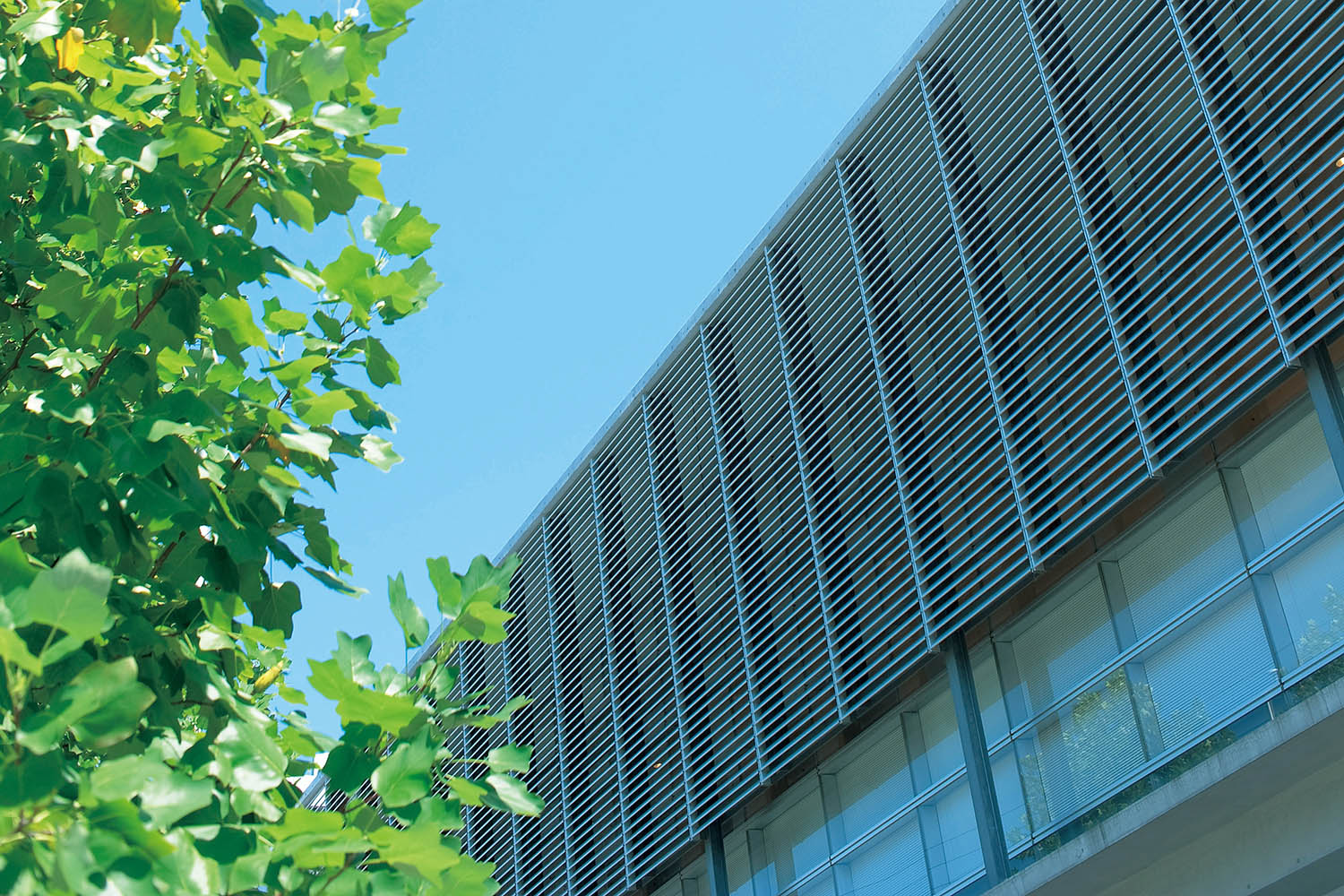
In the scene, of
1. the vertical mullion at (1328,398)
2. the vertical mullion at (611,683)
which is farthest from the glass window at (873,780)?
the vertical mullion at (1328,398)

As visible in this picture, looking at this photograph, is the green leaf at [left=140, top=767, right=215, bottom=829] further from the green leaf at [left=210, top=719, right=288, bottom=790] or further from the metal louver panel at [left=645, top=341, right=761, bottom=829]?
the metal louver panel at [left=645, top=341, right=761, bottom=829]

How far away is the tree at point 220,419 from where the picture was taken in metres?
2.79

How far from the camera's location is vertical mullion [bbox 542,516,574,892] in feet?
→ 68.0

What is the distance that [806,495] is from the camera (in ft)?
54.3

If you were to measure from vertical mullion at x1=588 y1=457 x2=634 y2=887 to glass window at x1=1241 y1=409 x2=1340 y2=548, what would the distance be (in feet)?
34.2

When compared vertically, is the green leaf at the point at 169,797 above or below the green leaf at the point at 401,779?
below

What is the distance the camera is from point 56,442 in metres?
3.17

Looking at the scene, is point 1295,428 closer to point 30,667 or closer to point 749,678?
point 749,678

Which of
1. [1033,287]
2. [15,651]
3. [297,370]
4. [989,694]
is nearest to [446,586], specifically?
[297,370]

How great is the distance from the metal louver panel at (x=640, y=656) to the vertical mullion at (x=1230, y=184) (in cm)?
985

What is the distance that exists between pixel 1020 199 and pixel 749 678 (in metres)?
6.67

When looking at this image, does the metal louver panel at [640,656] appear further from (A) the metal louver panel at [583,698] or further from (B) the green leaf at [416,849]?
(B) the green leaf at [416,849]

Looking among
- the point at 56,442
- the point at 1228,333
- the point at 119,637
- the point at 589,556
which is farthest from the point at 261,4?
the point at 589,556

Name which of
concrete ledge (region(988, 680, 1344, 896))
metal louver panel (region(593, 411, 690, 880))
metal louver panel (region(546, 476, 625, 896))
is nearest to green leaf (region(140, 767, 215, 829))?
concrete ledge (region(988, 680, 1344, 896))
